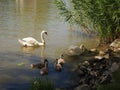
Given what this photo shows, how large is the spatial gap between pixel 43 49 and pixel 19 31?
13.4 feet

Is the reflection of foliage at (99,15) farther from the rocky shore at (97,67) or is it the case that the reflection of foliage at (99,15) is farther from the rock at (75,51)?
the rock at (75,51)

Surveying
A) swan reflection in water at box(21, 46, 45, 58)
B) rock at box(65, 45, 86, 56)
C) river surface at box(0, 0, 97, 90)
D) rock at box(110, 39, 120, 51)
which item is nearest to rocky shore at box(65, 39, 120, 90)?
rock at box(110, 39, 120, 51)

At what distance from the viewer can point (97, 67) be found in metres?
12.1

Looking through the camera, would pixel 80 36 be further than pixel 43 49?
Yes

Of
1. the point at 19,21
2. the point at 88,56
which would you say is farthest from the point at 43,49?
the point at 19,21

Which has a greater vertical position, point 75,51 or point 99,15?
point 99,15

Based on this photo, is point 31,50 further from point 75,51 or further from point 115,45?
point 115,45

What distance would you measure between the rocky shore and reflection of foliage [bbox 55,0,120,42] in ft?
2.17

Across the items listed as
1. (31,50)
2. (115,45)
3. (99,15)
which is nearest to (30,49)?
(31,50)

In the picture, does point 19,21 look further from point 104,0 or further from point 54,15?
point 104,0

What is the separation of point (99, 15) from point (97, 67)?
12.3 ft

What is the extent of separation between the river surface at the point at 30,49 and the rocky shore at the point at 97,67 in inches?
20.2

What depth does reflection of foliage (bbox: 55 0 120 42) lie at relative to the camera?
14766 mm

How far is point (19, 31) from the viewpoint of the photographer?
62.8ft
